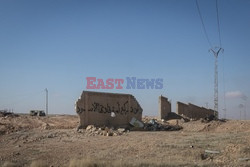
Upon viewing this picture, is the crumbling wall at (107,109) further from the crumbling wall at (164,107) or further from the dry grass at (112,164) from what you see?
the dry grass at (112,164)

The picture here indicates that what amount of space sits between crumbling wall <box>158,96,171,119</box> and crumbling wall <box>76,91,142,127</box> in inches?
186

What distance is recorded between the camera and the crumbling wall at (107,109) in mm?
21625

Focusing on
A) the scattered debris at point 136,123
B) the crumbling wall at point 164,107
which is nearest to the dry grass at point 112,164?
the scattered debris at point 136,123

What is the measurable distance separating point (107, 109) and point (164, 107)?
30.8 feet

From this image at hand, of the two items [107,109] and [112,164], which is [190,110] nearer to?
[107,109]

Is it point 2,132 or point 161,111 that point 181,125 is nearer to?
point 161,111

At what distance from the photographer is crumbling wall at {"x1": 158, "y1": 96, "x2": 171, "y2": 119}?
29.9 m

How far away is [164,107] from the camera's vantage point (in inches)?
1214

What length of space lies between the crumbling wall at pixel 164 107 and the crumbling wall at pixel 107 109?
473 centimetres

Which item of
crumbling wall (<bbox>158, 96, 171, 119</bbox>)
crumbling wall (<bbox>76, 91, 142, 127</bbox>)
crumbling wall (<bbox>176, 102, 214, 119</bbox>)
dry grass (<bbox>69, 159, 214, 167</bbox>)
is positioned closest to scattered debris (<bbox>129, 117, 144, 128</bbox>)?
crumbling wall (<bbox>76, 91, 142, 127</bbox>)

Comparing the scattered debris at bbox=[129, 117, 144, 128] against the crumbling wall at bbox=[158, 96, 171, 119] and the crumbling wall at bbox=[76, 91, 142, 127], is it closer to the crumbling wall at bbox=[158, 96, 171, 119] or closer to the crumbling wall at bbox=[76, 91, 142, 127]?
the crumbling wall at bbox=[76, 91, 142, 127]

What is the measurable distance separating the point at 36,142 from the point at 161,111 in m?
15.8

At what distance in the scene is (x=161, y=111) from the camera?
98.5 feet

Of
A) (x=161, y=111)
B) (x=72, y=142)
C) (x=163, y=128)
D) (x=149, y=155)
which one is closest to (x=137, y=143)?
(x=149, y=155)
